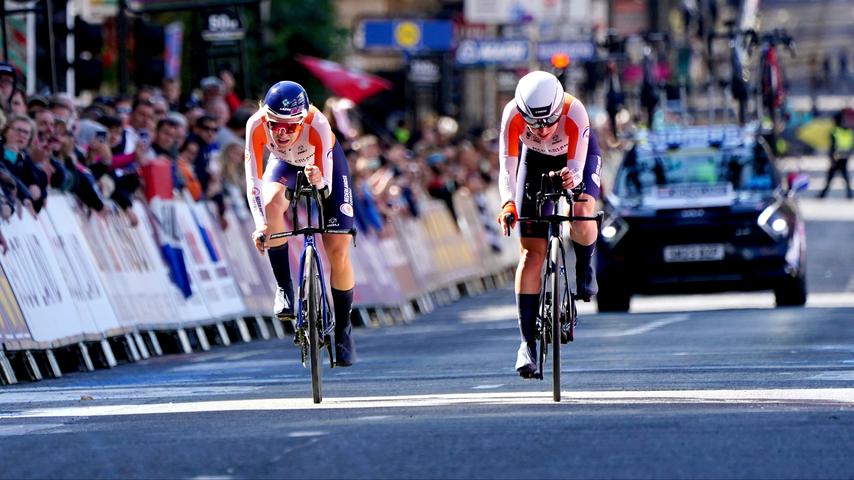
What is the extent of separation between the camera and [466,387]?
1341 centimetres

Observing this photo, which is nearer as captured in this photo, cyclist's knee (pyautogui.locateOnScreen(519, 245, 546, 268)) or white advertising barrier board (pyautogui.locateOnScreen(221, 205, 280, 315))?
cyclist's knee (pyautogui.locateOnScreen(519, 245, 546, 268))

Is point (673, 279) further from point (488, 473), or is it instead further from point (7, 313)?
point (488, 473)

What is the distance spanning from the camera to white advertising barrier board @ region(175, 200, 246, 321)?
20328 millimetres

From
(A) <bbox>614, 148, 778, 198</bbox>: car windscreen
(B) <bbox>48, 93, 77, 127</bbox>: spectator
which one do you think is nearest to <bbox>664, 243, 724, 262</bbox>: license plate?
(A) <bbox>614, 148, 778, 198</bbox>: car windscreen

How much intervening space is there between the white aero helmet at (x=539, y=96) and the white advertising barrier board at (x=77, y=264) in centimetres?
603

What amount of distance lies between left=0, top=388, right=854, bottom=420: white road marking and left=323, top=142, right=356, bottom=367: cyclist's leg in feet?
2.09

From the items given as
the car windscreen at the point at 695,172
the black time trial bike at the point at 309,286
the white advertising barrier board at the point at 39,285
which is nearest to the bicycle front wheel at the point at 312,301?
the black time trial bike at the point at 309,286

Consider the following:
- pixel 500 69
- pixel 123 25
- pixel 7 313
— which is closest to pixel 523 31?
pixel 500 69

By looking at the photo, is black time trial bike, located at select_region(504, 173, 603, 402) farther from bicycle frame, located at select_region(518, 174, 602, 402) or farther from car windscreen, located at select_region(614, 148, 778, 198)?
car windscreen, located at select_region(614, 148, 778, 198)

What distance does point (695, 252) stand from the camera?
22516mm

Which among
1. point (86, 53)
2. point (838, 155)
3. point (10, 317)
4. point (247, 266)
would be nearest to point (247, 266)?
point (247, 266)

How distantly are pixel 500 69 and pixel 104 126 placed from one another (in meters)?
39.1

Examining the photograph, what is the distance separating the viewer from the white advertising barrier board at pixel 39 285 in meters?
16.2

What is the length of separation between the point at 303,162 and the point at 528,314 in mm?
1540
